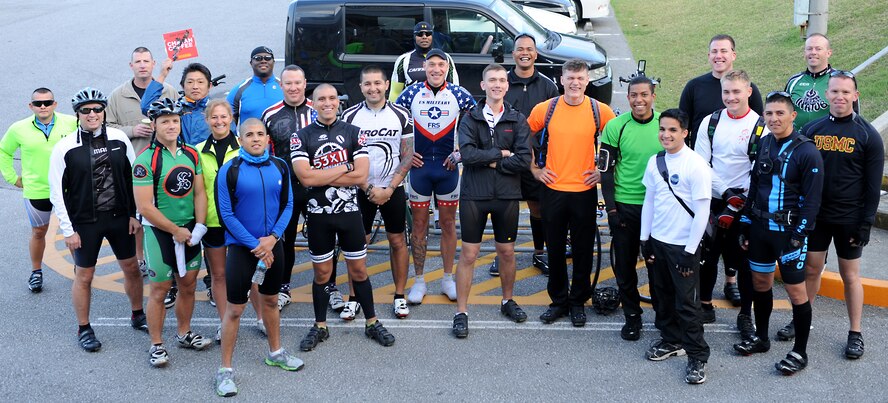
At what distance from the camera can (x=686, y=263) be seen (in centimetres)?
638

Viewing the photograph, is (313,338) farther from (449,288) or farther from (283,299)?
(449,288)

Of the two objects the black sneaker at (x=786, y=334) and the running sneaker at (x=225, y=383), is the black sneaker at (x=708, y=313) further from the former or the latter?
the running sneaker at (x=225, y=383)

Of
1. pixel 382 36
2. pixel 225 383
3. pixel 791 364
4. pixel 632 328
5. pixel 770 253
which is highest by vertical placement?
pixel 382 36

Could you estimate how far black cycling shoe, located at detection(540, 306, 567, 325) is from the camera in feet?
24.3

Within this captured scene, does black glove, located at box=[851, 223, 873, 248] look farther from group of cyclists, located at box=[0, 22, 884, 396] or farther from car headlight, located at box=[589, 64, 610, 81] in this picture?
car headlight, located at box=[589, 64, 610, 81]

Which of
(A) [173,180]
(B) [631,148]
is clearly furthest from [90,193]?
(B) [631,148]

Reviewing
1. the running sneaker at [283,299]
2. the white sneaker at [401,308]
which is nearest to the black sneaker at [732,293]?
the white sneaker at [401,308]

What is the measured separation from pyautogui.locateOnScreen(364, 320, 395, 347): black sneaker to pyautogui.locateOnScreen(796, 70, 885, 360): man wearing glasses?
11.1 ft

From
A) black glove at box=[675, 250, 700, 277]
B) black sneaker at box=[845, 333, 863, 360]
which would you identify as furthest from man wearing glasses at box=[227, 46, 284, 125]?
black sneaker at box=[845, 333, 863, 360]

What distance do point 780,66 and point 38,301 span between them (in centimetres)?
1286

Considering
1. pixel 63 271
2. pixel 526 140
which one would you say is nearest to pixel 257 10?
pixel 63 271

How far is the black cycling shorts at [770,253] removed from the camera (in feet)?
20.6

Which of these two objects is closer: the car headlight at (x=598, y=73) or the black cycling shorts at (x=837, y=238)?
the black cycling shorts at (x=837, y=238)

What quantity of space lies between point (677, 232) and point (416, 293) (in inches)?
103
